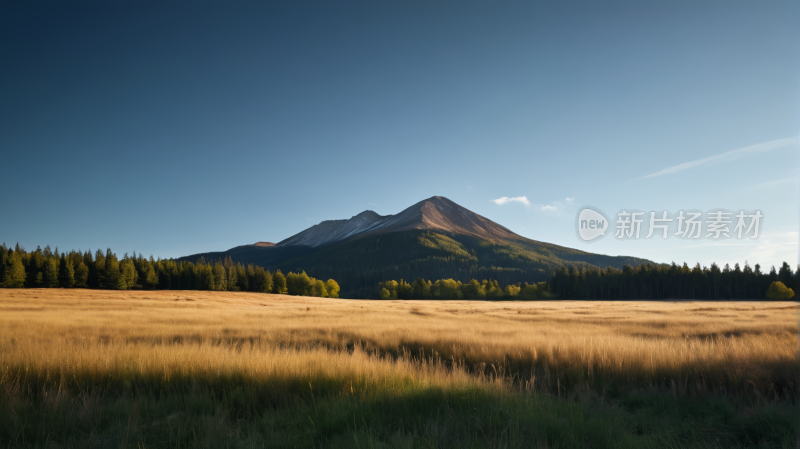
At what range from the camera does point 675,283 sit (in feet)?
343

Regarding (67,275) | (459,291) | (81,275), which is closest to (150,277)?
(81,275)

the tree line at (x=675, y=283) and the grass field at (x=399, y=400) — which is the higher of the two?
the grass field at (x=399, y=400)

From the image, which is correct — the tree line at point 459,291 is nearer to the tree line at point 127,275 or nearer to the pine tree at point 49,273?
the tree line at point 127,275

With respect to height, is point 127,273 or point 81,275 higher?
point 127,273

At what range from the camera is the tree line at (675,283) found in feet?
306

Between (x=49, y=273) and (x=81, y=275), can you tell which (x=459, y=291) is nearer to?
(x=81, y=275)

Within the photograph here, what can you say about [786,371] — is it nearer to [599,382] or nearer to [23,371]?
[599,382]

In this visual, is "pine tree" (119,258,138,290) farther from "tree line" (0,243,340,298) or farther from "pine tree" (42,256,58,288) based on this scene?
"pine tree" (42,256,58,288)

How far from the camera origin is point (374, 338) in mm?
14062

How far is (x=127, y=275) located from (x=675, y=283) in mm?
150996

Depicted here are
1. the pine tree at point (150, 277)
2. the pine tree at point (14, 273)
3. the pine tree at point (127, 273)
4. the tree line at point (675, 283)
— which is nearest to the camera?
the pine tree at point (14, 273)

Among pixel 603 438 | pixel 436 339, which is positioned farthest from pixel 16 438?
pixel 436 339

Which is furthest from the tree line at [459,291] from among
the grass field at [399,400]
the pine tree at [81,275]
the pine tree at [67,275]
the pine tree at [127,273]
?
the grass field at [399,400]

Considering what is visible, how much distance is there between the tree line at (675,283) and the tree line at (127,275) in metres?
81.2
